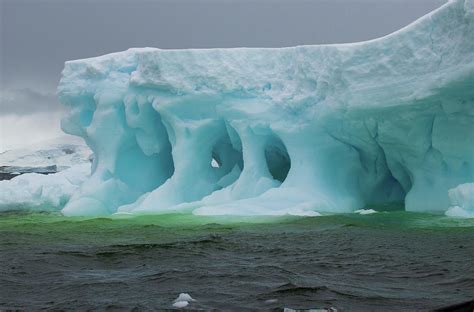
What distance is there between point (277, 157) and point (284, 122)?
2928mm

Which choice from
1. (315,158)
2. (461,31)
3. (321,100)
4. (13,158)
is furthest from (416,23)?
(13,158)

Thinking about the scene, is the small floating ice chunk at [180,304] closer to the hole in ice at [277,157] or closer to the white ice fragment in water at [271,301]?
the white ice fragment in water at [271,301]

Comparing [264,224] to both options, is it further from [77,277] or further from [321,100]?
[77,277]

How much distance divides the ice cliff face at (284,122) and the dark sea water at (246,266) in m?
2.14

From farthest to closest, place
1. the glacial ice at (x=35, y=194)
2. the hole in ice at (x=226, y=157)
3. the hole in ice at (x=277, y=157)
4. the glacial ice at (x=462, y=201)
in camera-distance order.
Result: the glacial ice at (x=35, y=194)
the hole in ice at (x=226, y=157)
the hole in ice at (x=277, y=157)
the glacial ice at (x=462, y=201)

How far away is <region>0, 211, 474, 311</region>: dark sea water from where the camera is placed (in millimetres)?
5289

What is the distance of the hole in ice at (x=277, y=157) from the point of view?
16.1 metres

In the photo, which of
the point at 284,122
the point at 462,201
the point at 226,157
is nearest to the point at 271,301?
the point at 462,201

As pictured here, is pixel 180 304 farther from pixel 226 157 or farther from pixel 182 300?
pixel 226 157

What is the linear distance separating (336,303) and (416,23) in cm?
837

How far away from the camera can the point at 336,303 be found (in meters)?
5.09

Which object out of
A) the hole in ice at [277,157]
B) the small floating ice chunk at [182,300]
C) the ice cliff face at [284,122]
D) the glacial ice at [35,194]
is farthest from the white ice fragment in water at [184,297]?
the glacial ice at [35,194]

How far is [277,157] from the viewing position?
17469mm

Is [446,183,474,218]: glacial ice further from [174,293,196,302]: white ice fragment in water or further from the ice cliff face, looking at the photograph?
[174,293,196,302]: white ice fragment in water
